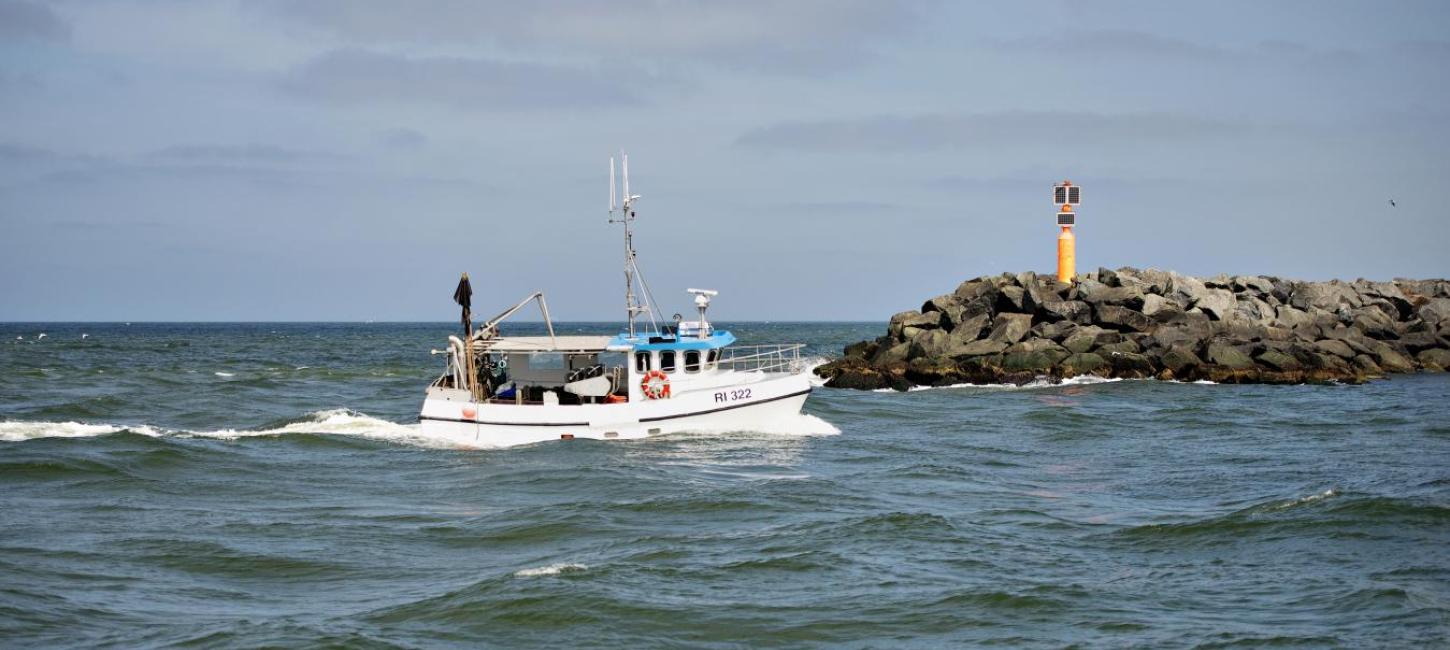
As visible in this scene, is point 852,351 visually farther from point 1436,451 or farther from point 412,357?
point 412,357

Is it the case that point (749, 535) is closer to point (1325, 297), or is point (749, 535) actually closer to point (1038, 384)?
point (1038, 384)

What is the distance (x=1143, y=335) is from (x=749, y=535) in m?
26.7

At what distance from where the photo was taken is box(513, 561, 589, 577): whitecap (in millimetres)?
13726

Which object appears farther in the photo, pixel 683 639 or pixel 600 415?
pixel 600 415

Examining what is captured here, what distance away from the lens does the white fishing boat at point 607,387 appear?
2398 cm


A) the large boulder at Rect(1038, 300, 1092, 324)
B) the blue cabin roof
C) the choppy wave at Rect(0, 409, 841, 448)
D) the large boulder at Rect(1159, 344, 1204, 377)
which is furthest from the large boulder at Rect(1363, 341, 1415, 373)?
the blue cabin roof

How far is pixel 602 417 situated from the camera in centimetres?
2394

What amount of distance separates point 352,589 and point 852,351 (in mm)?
33317

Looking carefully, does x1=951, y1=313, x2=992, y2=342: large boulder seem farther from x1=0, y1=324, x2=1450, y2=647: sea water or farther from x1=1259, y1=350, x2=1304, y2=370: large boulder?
x1=0, y1=324, x2=1450, y2=647: sea water

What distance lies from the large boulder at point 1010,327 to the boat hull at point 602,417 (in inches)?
668

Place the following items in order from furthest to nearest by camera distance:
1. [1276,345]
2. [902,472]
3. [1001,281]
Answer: [1001,281] → [1276,345] → [902,472]

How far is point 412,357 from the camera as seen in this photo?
7069cm

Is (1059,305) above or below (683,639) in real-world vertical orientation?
above

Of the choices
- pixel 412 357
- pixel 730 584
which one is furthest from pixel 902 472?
pixel 412 357
